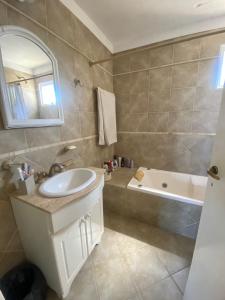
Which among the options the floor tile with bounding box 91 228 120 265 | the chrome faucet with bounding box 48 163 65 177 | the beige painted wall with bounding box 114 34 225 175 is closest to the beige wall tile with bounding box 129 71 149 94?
the beige painted wall with bounding box 114 34 225 175

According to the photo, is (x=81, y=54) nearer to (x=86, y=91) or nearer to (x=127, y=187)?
(x=86, y=91)

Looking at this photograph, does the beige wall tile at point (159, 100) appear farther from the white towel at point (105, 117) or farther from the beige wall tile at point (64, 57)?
the beige wall tile at point (64, 57)

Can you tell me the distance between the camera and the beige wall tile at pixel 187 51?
1820 millimetres

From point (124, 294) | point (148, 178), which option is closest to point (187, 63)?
point (148, 178)

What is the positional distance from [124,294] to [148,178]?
4.67 feet

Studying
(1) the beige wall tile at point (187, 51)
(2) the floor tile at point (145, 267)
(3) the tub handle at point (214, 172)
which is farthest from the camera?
(1) the beige wall tile at point (187, 51)

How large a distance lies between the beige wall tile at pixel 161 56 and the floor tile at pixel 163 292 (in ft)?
8.19

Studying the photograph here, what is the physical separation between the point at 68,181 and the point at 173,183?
5.38 ft

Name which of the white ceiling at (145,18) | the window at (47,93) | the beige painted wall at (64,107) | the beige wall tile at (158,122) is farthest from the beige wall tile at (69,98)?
the beige wall tile at (158,122)

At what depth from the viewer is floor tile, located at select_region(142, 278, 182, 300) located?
1.07 m

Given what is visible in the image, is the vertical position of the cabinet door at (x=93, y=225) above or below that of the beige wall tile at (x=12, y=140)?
below

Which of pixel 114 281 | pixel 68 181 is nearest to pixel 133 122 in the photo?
pixel 68 181

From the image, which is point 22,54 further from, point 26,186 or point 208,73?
point 208,73

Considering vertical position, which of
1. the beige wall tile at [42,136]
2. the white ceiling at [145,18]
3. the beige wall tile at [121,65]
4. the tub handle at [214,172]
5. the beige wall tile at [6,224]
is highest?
the white ceiling at [145,18]
